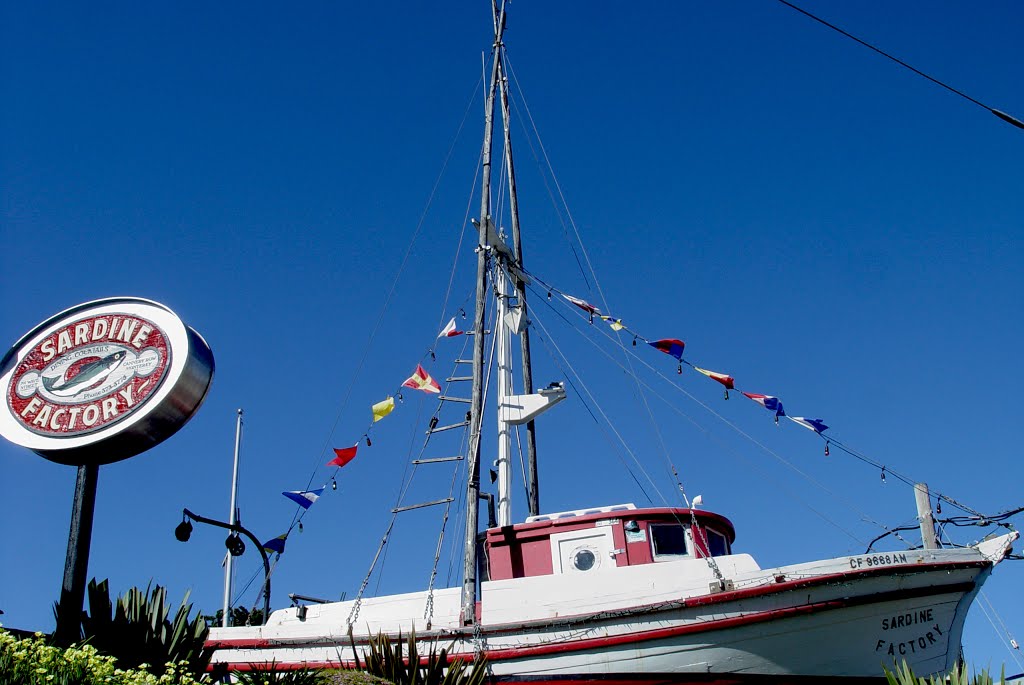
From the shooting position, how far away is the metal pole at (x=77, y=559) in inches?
497

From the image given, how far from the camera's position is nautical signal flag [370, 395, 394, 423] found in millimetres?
23031

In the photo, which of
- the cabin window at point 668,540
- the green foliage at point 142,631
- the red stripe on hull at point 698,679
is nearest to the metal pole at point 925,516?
the red stripe on hull at point 698,679

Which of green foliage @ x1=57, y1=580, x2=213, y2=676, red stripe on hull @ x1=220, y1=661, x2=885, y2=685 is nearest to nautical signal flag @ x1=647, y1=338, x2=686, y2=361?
red stripe on hull @ x1=220, y1=661, x2=885, y2=685

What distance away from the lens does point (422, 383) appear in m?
23.0

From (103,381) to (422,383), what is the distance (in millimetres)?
9671

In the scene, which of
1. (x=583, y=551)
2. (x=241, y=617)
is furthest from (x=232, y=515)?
(x=583, y=551)

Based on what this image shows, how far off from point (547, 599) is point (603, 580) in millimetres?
1131

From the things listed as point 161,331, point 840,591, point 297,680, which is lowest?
point 297,680

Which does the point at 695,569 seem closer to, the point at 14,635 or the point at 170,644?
the point at 170,644

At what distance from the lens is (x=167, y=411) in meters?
13.8

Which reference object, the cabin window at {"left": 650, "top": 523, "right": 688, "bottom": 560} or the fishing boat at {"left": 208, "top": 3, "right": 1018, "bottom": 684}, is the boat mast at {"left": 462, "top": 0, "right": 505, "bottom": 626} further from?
the cabin window at {"left": 650, "top": 523, "right": 688, "bottom": 560}

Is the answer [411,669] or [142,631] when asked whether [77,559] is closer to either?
[142,631]

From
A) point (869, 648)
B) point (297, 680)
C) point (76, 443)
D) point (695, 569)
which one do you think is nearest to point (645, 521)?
point (695, 569)

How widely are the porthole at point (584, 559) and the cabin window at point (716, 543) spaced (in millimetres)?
2428
